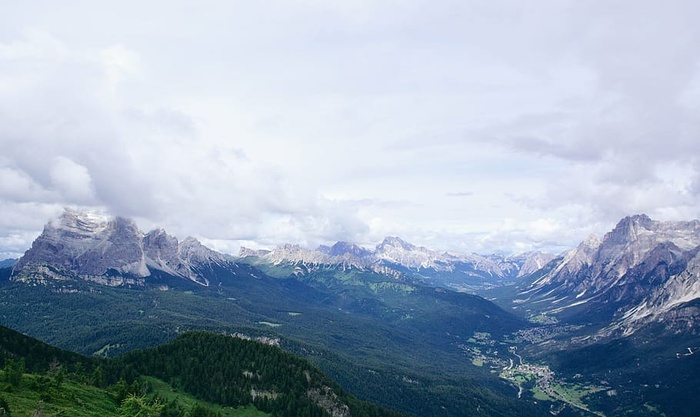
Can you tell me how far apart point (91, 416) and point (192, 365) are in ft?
300

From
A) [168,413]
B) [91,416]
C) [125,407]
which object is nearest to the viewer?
[91,416]

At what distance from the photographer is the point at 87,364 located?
178125 mm

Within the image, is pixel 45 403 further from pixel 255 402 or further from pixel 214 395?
pixel 255 402

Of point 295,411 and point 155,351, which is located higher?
point 155,351

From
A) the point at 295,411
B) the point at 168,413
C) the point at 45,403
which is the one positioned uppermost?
the point at 45,403

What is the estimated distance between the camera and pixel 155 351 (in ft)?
650

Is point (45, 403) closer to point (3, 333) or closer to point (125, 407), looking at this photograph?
point (125, 407)

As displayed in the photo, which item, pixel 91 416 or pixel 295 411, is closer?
pixel 91 416

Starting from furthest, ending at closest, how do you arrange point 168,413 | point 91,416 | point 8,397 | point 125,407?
point 168,413, point 125,407, point 91,416, point 8,397

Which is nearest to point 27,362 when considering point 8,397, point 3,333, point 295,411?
point 3,333

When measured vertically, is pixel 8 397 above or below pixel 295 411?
above

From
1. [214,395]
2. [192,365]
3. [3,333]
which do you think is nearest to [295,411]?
[214,395]

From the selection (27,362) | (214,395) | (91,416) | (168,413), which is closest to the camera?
(91,416)

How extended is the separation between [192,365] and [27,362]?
57592mm
